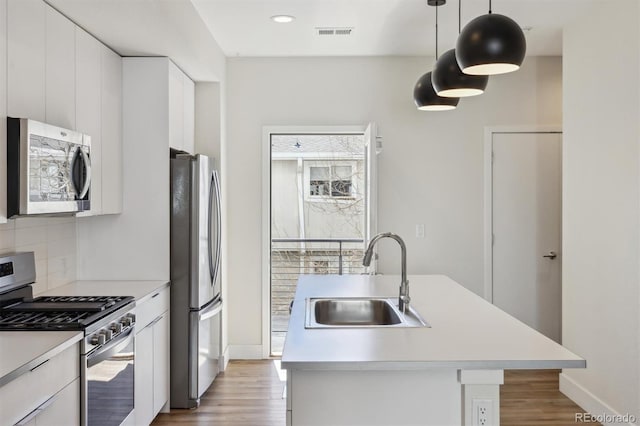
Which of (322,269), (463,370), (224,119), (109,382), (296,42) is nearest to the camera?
(463,370)

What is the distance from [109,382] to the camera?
7.98 feet

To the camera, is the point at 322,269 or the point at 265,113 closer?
the point at 265,113

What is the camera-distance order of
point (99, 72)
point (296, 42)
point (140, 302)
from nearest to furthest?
point (140, 302) → point (99, 72) → point (296, 42)

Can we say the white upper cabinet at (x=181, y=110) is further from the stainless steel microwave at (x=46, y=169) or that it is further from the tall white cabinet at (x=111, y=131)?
the stainless steel microwave at (x=46, y=169)

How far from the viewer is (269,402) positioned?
11.9 feet

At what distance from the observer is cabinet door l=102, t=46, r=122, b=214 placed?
3.16 m

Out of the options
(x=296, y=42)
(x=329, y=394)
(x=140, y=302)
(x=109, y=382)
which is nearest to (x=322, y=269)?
(x=296, y=42)

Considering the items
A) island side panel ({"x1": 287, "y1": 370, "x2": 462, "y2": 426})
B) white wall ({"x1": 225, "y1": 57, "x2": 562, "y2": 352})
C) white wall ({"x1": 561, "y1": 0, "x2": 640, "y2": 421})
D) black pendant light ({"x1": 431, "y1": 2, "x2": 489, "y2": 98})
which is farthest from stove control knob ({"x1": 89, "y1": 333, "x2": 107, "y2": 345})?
white wall ({"x1": 561, "y1": 0, "x2": 640, "y2": 421})

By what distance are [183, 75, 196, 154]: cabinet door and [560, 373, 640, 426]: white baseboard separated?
330 centimetres

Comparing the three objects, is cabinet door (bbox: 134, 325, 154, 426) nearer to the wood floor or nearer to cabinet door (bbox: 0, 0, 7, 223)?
the wood floor

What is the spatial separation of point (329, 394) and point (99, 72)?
7.68ft

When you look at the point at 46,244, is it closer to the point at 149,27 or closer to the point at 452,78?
the point at 149,27

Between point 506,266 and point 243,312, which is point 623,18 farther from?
point 243,312

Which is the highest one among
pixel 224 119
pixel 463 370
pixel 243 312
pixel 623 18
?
pixel 623 18
